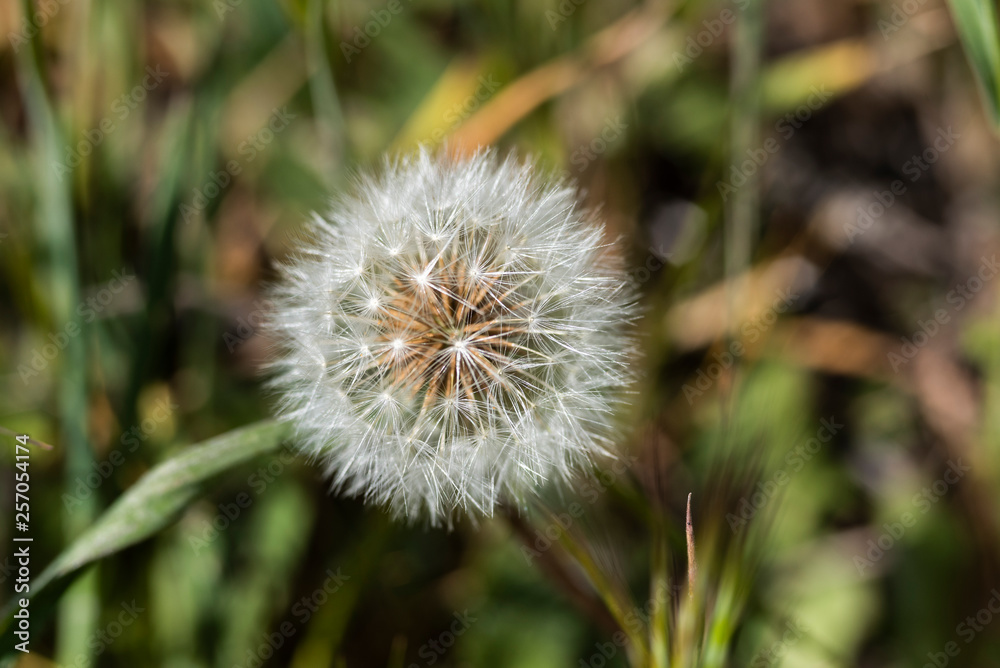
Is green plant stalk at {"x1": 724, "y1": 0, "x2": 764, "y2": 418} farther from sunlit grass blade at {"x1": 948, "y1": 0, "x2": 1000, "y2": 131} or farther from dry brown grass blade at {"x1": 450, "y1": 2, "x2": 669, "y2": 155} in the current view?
sunlit grass blade at {"x1": 948, "y1": 0, "x2": 1000, "y2": 131}

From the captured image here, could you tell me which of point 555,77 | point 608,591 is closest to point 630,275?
point 555,77

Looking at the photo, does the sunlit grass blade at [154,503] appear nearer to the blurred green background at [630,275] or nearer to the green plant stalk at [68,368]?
the blurred green background at [630,275]

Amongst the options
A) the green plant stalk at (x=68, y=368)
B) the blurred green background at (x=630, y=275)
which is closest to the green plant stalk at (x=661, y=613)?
the blurred green background at (x=630, y=275)

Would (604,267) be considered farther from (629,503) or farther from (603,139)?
(603,139)

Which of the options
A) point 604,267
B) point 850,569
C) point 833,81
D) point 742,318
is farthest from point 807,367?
point 604,267

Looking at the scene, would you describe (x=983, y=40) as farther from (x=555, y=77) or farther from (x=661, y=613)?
(x=661, y=613)
